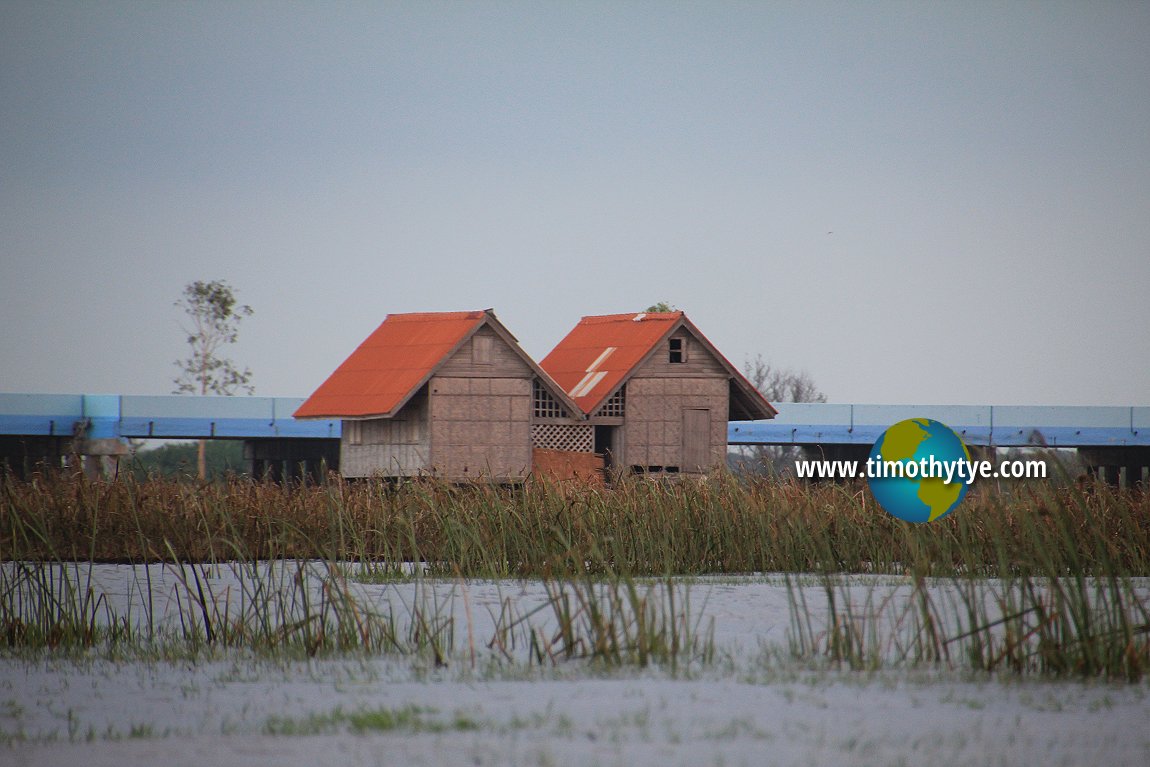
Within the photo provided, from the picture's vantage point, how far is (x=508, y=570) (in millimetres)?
12250

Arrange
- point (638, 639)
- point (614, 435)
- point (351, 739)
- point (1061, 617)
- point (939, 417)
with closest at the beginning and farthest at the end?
point (351, 739), point (1061, 617), point (638, 639), point (614, 435), point (939, 417)

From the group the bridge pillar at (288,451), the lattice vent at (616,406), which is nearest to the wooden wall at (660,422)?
the lattice vent at (616,406)

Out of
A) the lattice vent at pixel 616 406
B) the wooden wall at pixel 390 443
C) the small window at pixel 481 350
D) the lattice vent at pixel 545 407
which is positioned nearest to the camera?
the wooden wall at pixel 390 443

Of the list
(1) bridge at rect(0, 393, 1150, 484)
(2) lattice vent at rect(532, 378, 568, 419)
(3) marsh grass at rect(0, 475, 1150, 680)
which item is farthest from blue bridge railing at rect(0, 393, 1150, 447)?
(3) marsh grass at rect(0, 475, 1150, 680)

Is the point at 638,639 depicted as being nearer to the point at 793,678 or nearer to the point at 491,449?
the point at 793,678

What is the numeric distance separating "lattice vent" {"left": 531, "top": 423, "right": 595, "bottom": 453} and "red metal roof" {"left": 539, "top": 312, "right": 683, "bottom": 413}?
26.9 inches

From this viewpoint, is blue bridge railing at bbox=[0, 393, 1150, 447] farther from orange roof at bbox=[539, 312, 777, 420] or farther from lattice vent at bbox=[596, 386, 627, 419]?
lattice vent at bbox=[596, 386, 627, 419]

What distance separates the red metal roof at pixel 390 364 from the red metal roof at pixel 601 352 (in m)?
3.17

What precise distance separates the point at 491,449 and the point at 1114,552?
18402mm

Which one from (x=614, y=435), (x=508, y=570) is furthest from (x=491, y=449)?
(x=508, y=570)

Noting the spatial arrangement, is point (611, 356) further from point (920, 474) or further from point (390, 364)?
point (920, 474)

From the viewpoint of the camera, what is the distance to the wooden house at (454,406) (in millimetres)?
28781

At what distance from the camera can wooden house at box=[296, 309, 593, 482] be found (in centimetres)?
2878

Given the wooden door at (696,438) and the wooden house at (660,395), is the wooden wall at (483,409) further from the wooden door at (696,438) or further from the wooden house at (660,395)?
the wooden door at (696,438)
